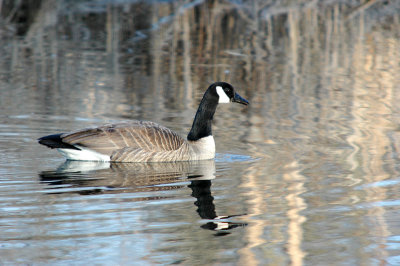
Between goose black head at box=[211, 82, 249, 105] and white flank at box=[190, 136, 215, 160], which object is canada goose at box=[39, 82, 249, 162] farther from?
goose black head at box=[211, 82, 249, 105]

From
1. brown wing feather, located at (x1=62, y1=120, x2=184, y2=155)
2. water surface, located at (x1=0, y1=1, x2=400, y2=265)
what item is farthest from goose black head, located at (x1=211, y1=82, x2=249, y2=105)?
brown wing feather, located at (x1=62, y1=120, x2=184, y2=155)

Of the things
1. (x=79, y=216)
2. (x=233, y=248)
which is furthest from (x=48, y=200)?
(x=233, y=248)

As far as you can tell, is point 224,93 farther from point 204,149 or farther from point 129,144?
point 129,144

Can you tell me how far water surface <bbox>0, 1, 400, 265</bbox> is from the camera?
5.86 meters

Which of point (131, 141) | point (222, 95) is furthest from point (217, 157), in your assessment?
point (131, 141)

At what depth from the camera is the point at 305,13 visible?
30969mm

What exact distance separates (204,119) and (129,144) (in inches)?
51.1

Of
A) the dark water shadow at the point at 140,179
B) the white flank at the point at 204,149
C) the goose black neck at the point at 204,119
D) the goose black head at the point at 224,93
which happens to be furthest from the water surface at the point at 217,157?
the goose black head at the point at 224,93

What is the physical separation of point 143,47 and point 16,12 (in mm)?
8366

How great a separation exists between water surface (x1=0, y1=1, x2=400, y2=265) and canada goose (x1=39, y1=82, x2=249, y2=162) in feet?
0.59

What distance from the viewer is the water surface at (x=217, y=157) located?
5.86m

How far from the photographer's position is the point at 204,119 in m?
10.1

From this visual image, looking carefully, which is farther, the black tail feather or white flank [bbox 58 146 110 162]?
white flank [bbox 58 146 110 162]

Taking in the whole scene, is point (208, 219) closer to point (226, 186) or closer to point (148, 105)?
point (226, 186)
